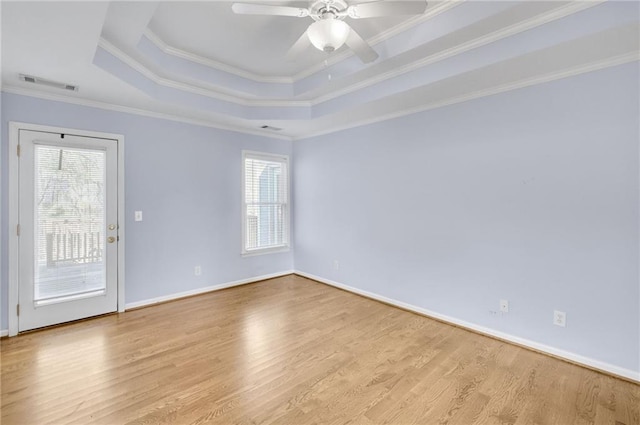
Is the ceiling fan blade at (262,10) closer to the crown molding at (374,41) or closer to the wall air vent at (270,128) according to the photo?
the crown molding at (374,41)

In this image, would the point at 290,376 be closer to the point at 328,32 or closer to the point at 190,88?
the point at 328,32

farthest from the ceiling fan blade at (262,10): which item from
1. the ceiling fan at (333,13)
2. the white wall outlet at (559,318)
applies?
the white wall outlet at (559,318)

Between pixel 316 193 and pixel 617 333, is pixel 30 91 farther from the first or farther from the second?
pixel 617 333

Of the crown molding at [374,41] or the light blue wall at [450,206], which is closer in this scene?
the crown molding at [374,41]

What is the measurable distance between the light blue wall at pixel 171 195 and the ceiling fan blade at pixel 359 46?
264cm

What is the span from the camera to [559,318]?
255 cm

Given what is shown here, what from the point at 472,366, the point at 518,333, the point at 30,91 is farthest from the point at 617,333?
the point at 30,91

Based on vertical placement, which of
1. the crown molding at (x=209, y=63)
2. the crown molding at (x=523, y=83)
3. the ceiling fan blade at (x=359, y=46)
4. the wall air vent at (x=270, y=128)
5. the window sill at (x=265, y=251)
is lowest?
the window sill at (x=265, y=251)

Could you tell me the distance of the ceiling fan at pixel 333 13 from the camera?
6.05 feet

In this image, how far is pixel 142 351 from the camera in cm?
262

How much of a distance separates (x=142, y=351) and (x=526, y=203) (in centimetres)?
367

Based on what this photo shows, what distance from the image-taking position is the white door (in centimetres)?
295

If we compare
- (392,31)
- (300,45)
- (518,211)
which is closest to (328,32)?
(300,45)

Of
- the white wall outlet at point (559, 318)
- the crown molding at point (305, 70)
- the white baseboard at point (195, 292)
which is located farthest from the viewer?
the white baseboard at point (195, 292)
